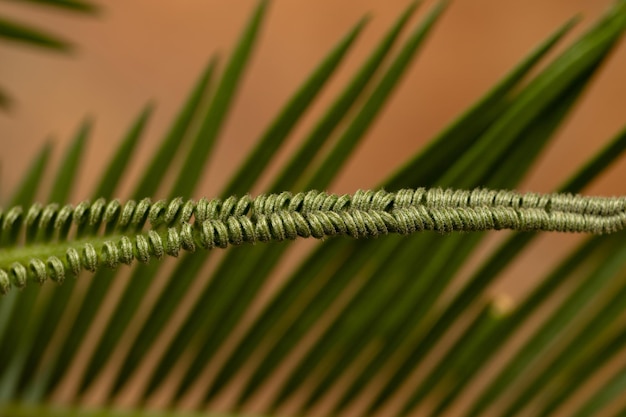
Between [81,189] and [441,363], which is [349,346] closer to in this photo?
[441,363]

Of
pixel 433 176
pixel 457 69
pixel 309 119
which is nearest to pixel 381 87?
pixel 433 176

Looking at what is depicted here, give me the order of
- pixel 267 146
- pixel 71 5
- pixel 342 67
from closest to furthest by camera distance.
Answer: pixel 267 146, pixel 71 5, pixel 342 67

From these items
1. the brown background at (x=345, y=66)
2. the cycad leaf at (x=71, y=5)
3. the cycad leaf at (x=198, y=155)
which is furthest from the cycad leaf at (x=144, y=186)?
the brown background at (x=345, y=66)

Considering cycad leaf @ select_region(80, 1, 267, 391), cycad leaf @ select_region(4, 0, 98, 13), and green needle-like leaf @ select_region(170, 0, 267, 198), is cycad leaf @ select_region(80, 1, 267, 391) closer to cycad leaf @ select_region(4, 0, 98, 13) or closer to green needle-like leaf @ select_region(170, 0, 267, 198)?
green needle-like leaf @ select_region(170, 0, 267, 198)

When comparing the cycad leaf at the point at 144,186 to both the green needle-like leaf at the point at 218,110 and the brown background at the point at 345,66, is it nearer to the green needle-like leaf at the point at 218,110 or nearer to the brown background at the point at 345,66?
the green needle-like leaf at the point at 218,110

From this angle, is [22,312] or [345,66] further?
[345,66]

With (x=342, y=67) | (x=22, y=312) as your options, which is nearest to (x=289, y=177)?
(x=22, y=312)

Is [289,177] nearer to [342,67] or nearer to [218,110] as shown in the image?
[218,110]
